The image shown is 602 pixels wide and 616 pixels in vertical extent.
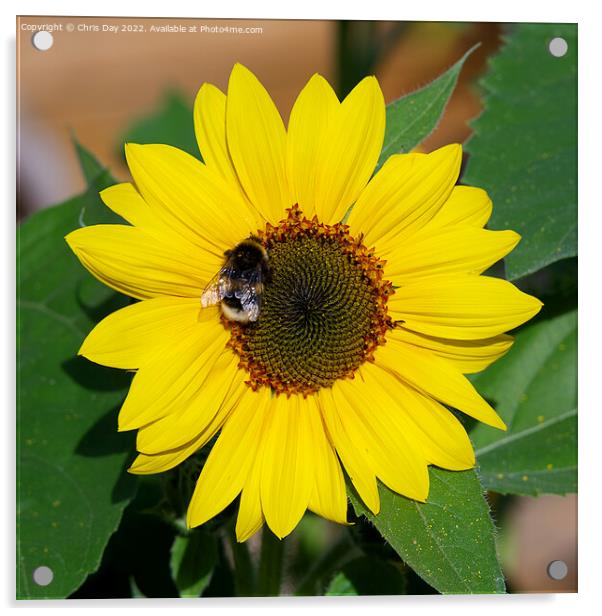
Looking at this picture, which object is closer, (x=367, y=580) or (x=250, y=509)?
(x=250, y=509)

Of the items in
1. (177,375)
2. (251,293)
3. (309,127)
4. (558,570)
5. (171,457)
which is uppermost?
(309,127)

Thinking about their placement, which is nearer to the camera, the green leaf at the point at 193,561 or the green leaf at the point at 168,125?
the green leaf at the point at 193,561

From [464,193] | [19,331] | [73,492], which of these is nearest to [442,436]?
[464,193]

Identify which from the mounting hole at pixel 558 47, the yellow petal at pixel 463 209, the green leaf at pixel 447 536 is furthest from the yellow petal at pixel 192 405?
the mounting hole at pixel 558 47

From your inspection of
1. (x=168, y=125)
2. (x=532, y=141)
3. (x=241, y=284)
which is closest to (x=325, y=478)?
(x=241, y=284)

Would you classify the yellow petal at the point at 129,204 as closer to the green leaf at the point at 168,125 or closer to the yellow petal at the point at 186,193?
the yellow petal at the point at 186,193

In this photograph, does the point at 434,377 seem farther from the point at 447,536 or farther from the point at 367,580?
the point at 367,580

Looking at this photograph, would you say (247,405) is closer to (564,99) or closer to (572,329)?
(572,329)
